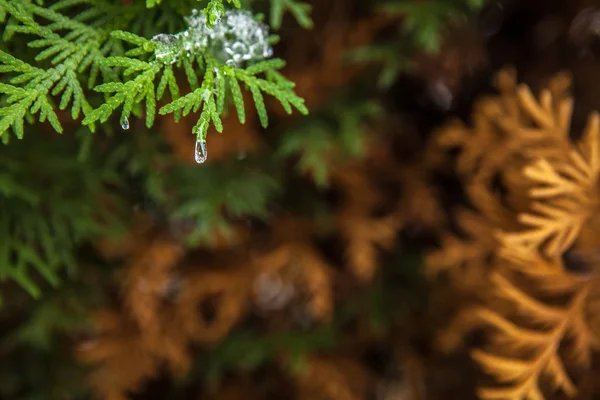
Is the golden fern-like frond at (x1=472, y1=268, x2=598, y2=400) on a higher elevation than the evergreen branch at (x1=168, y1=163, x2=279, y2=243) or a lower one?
lower

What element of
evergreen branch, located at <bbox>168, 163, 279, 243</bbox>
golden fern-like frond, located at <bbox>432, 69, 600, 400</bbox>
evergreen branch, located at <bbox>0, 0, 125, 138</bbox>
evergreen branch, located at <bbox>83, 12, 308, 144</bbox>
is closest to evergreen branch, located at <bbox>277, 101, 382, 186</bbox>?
evergreen branch, located at <bbox>168, 163, 279, 243</bbox>

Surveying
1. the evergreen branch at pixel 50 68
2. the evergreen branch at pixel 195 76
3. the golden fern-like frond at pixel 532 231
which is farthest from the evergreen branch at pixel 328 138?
the evergreen branch at pixel 50 68

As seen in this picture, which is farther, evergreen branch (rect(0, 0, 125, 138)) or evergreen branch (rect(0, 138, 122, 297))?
evergreen branch (rect(0, 138, 122, 297))

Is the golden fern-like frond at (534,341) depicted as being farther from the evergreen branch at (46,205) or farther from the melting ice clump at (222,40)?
the evergreen branch at (46,205)

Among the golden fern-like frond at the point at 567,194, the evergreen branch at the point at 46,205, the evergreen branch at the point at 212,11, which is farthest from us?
the evergreen branch at the point at 46,205

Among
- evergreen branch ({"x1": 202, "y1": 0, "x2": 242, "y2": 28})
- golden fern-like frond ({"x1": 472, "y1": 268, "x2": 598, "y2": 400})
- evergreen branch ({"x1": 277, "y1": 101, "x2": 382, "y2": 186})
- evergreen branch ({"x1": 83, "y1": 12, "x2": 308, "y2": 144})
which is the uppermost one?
evergreen branch ({"x1": 202, "y1": 0, "x2": 242, "y2": 28})

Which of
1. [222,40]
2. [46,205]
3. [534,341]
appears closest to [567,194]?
[534,341]

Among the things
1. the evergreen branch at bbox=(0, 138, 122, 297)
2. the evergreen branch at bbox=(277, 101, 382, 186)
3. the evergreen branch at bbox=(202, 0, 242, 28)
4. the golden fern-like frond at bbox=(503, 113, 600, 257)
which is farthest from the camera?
the evergreen branch at bbox=(277, 101, 382, 186)

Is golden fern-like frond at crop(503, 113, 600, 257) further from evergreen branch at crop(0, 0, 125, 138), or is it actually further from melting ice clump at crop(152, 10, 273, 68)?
evergreen branch at crop(0, 0, 125, 138)

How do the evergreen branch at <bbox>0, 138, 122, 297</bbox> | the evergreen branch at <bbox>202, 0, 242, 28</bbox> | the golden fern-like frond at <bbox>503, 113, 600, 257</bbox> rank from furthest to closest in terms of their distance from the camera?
1. the evergreen branch at <bbox>0, 138, 122, 297</bbox>
2. the golden fern-like frond at <bbox>503, 113, 600, 257</bbox>
3. the evergreen branch at <bbox>202, 0, 242, 28</bbox>

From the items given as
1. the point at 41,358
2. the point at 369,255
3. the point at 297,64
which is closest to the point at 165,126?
the point at 297,64
